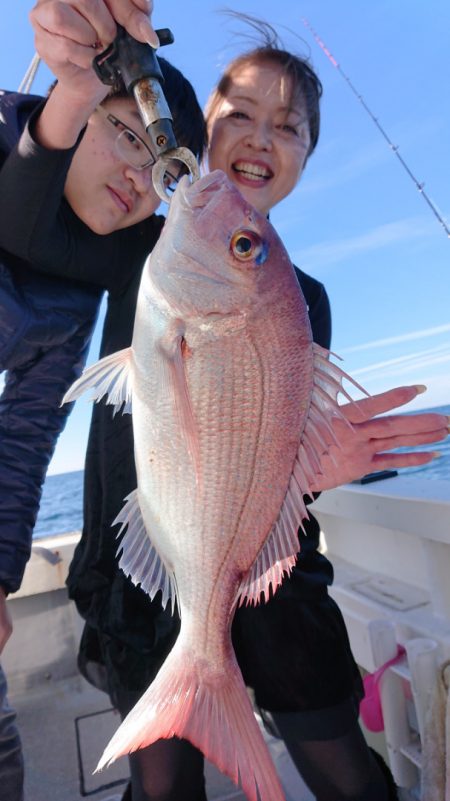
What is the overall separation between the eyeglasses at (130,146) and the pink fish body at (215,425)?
55cm

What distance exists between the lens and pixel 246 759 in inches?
46.1

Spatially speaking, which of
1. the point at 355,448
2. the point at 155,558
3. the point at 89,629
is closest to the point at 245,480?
the point at 155,558

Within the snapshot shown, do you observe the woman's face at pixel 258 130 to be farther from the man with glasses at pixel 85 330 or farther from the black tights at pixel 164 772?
the black tights at pixel 164 772

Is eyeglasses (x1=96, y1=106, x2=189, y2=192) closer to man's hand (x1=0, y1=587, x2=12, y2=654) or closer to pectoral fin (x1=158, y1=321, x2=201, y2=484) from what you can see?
pectoral fin (x1=158, y1=321, x2=201, y2=484)

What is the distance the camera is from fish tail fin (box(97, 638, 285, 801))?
1.12 m

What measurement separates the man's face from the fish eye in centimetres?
59

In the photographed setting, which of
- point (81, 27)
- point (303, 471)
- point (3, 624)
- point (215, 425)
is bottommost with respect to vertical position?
point (3, 624)

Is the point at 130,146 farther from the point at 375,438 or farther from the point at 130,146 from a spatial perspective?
the point at 375,438

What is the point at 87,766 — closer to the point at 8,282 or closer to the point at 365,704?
the point at 365,704

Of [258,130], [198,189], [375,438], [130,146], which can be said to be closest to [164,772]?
[375,438]

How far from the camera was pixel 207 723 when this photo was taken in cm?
123

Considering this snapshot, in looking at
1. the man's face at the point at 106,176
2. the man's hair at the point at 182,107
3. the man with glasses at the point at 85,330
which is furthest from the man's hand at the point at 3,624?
the man's hair at the point at 182,107

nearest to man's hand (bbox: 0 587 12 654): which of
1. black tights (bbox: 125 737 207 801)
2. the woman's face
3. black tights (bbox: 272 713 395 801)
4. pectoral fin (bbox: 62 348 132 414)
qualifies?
black tights (bbox: 125 737 207 801)

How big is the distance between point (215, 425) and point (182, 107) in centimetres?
132
